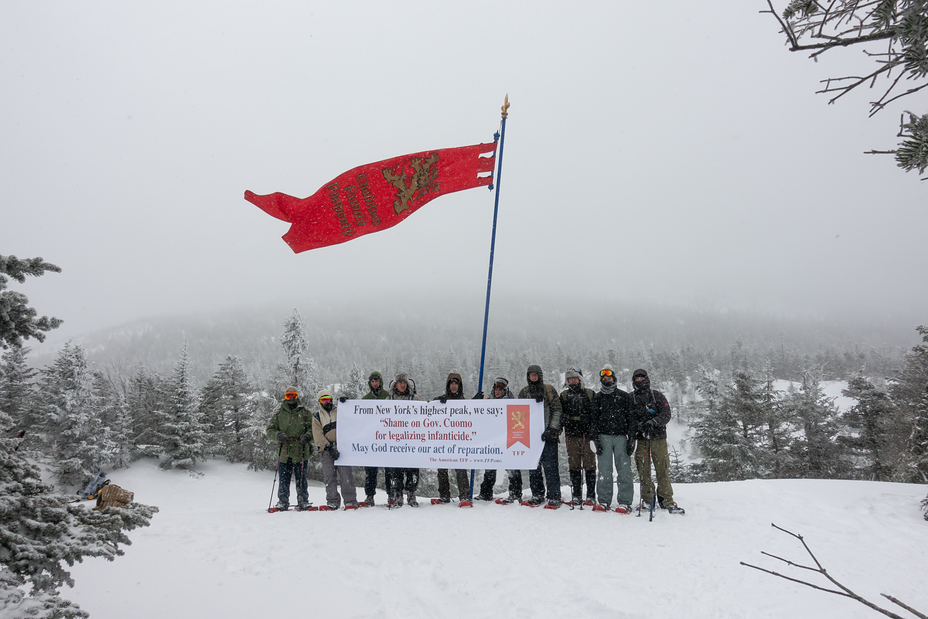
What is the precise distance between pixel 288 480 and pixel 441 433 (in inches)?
127

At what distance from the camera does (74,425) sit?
25828 mm

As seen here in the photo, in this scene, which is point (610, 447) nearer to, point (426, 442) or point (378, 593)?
point (426, 442)

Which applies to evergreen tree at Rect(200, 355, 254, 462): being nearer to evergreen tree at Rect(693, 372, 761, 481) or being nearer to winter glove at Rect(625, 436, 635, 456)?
evergreen tree at Rect(693, 372, 761, 481)

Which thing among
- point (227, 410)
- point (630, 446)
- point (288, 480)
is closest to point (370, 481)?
point (288, 480)

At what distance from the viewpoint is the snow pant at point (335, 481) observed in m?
8.59

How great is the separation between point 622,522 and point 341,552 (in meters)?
4.31

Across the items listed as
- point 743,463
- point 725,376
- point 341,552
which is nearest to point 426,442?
point 341,552

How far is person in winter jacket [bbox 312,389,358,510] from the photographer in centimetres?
858

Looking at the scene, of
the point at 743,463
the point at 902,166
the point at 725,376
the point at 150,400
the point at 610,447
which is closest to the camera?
A: the point at 902,166

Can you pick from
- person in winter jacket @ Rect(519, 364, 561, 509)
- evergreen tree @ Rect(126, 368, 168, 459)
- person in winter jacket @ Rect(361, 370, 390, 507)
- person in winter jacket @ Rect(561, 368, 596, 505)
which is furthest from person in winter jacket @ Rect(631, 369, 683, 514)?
evergreen tree @ Rect(126, 368, 168, 459)

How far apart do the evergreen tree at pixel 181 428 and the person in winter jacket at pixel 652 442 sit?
27621mm

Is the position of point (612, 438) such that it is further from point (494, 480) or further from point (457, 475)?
point (457, 475)

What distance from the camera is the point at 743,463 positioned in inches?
939

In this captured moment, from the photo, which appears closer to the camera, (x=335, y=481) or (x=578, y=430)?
(x=578, y=430)
